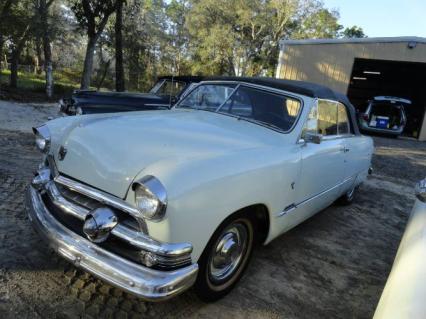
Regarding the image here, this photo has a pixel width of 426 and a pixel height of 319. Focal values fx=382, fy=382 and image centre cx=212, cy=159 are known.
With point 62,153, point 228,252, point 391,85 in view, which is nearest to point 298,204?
point 228,252

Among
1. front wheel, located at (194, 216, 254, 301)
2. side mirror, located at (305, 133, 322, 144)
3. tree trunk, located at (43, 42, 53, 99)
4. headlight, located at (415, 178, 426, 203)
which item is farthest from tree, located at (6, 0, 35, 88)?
headlight, located at (415, 178, 426, 203)

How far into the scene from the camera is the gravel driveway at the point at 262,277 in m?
2.74

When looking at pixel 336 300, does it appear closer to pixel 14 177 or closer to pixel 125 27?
pixel 14 177

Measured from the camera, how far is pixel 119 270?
229 cm

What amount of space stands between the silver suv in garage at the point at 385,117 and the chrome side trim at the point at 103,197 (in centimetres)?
1560

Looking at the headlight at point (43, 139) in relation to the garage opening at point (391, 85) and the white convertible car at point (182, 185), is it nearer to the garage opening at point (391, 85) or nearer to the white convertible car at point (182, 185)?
the white convertible car at point (182, 185)

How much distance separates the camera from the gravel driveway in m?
2.74

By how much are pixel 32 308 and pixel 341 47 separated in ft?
58.6

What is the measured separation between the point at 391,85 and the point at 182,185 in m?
25.5

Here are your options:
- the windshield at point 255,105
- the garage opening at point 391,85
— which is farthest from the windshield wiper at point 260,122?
the garage opening at point 391,85

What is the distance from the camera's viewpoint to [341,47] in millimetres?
17719

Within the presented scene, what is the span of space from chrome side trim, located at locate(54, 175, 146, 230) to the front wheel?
0.55m

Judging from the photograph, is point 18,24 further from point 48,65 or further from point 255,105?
point 255,105

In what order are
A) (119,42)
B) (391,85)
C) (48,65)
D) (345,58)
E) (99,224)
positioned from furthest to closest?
(391,85)
(345,58)
(48,65)
(119,42)
(99,224)
